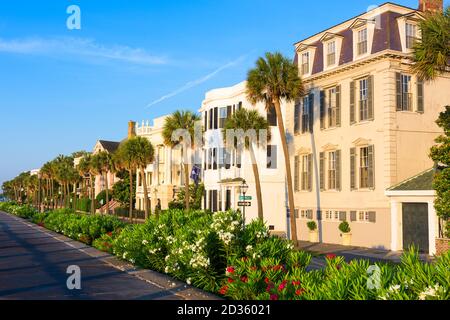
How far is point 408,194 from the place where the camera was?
2717 centimetres

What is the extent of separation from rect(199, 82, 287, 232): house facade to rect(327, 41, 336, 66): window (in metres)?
9.62

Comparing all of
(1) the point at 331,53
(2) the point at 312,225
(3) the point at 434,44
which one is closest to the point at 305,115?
(1) the point at 331,53

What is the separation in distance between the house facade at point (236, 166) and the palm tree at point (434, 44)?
68.9 feet

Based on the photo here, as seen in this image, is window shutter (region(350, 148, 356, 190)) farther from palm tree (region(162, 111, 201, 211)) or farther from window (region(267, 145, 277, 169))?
palm tree (region(162, 111, 201, 211))

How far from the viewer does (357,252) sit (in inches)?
1073

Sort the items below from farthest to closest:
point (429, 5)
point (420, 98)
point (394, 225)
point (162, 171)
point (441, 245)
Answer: point (162, 171) < point (429, 5) < point (420, 98) < point (394, 225) < point (441, 245)

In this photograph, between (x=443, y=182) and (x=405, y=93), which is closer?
(x=443, y=182)

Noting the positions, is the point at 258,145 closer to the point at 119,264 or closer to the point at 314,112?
the point at 314,112

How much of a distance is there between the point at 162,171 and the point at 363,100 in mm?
44704

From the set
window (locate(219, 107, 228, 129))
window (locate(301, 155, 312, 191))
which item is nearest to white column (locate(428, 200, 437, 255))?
window (locate(301, 155, 312, 191))

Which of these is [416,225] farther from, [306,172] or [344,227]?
[306,172]

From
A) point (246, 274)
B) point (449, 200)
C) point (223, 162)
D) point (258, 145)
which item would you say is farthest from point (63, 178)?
point (246, 274)

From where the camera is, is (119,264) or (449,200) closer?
(119,264)
